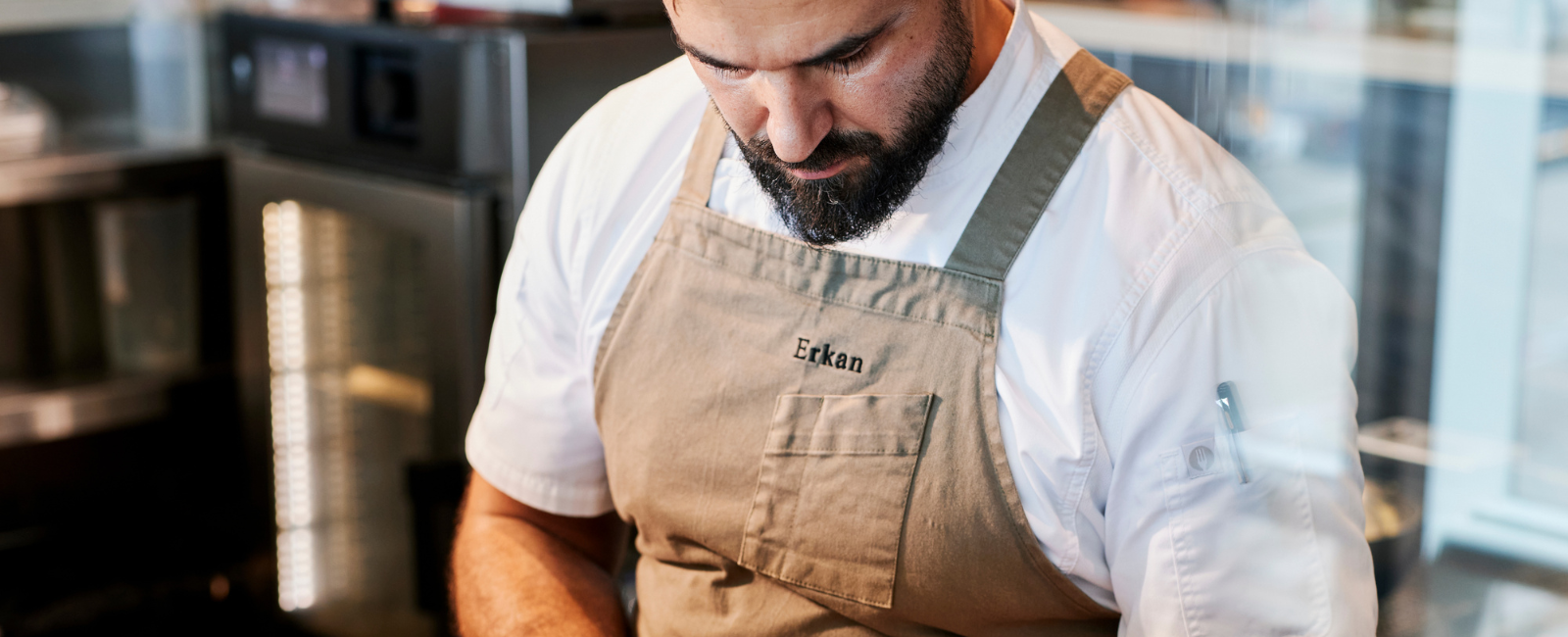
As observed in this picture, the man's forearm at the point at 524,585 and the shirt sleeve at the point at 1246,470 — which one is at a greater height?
the shirt sleeve at the point at 1246,470

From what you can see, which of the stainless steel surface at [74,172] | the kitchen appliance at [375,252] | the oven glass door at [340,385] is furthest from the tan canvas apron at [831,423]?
the stainless steel surface at [74,172]

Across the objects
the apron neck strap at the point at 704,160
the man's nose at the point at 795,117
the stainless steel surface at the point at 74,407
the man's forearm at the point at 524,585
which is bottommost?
the stainless steel surface at the point at 74,407

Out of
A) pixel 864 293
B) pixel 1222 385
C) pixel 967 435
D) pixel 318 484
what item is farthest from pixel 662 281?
pixel 318 484

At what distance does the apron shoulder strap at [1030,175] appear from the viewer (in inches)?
40.4

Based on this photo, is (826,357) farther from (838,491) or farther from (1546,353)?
(1546,353)

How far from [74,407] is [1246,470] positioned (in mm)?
2160

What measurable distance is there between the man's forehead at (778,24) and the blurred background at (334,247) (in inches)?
9.7

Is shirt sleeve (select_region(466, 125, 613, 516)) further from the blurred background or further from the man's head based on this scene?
the blurred background

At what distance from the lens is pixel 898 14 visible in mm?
932

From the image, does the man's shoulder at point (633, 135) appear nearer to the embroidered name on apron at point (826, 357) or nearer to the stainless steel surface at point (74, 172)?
the embroidered name on apron at point (826, 357)

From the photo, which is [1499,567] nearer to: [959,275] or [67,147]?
[959,275]

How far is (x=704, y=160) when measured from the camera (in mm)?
1215

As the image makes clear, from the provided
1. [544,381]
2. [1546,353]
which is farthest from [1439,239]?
[544,381]

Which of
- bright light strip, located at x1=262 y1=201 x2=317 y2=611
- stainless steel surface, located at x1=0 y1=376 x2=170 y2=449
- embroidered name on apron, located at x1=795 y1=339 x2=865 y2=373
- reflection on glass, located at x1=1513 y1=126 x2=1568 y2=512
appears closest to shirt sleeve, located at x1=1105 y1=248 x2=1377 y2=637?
reflection on glass, located at x1=1513 y1=126 x2=1568 y2=512
